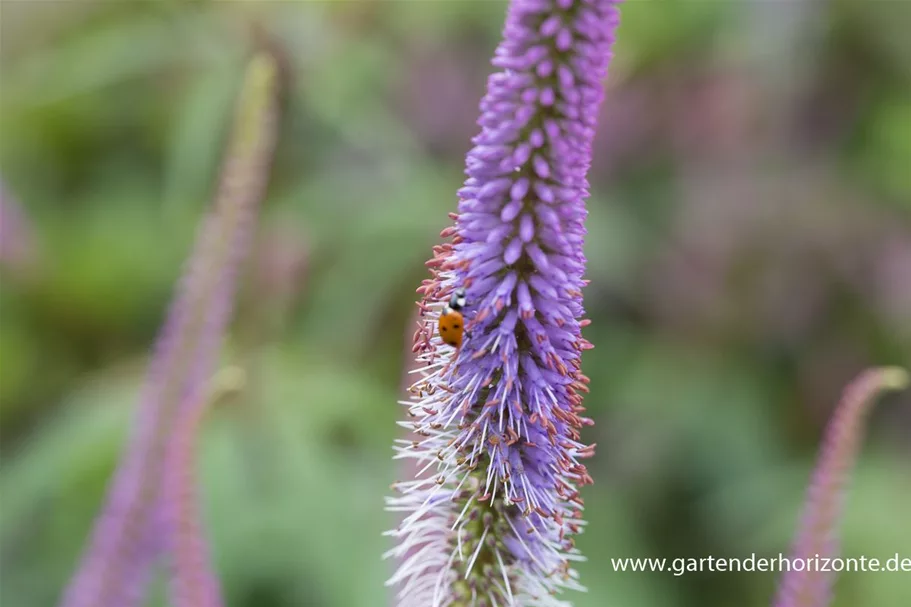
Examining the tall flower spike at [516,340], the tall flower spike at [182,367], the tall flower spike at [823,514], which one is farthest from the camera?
the tall flower spike at [182,367]

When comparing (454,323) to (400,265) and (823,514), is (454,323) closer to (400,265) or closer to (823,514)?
(823,514)

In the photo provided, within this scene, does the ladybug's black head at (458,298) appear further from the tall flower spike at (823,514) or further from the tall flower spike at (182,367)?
the tall flower spike at (823,514)

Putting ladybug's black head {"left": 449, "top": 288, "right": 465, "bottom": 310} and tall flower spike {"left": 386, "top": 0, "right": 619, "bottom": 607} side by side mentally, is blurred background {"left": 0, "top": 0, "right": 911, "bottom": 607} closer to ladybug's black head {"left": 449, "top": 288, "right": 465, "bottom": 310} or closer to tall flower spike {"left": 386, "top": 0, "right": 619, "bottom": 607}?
tall flower spike {"left": 386, "top": 0, "right": 619, "bottom": 607}

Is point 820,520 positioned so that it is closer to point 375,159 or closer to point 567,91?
point 567,91

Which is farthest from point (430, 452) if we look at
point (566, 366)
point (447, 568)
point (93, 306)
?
point (93, 306)

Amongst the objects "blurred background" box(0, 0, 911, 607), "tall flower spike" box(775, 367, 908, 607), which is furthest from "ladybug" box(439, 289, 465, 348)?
"blurred background" box(0, 0, 911, 607)

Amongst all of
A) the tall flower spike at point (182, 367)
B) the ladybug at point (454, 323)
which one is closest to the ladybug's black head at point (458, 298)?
the ladybug at point (454, 323)
